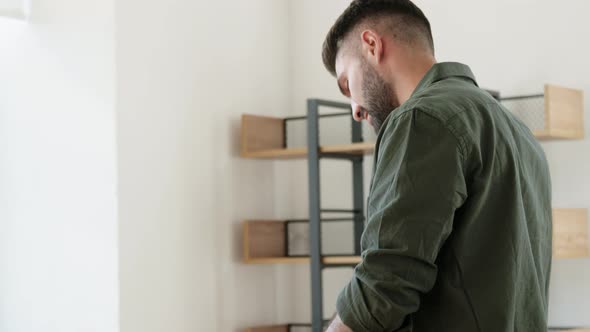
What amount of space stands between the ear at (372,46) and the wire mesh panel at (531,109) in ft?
5.90

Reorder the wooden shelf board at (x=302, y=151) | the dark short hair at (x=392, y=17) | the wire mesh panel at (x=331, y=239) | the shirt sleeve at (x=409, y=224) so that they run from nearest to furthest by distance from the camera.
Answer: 1. the shirt sleeve at (x=409, y=224)
2. the dark short hair at (x=392, y=17)
3. the wooden shelf board at (x=302, y=151)
4. the wire mesh panel at (x=331, y=239)

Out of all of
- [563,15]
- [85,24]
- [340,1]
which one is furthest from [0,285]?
[563,15]

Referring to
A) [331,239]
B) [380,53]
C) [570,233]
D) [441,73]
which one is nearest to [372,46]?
[380,53]

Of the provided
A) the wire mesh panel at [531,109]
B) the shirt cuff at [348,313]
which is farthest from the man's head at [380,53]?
the wire mesh panel at [531,109]

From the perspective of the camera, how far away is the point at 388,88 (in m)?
1.35

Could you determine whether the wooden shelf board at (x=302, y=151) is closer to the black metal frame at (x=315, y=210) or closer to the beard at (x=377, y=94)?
the black metal frame at (x=315, y=210)

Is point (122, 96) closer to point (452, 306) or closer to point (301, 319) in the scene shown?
point (301, 319)

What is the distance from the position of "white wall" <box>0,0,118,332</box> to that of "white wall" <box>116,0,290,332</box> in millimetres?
60

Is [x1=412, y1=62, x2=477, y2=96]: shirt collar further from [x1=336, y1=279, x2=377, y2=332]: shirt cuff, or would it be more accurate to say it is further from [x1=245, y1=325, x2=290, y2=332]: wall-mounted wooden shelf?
[x1=245, y1=325, x2=290, y2=332]: wall-mounted wooden shelf

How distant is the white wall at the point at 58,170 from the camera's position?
2.98 m

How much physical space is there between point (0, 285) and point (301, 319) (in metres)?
1.16

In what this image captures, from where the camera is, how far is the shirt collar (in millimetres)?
1282

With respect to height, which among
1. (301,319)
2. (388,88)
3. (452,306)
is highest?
(388,88)

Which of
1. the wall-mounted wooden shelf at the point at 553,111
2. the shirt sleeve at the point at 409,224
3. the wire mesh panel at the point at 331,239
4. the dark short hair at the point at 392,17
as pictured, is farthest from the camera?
the wire mesh panel at the point at 331,239
